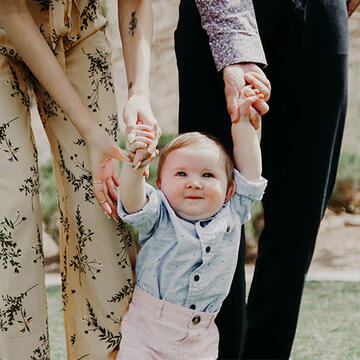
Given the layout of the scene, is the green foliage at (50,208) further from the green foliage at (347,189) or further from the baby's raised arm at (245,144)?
the baby's raised arm at (245,144)

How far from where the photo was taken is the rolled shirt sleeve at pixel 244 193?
187 cm

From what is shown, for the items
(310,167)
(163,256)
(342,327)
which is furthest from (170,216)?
(342,327)

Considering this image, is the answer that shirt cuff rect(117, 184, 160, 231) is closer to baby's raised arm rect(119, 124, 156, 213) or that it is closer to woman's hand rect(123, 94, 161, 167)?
baby's raised arm rect(119, 124, 156, 213)

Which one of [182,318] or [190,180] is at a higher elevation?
[190,180]

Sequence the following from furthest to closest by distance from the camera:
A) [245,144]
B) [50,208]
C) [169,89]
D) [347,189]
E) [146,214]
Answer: [169,89] → [347,189] → [50,208] → [245,144] → [146,214]

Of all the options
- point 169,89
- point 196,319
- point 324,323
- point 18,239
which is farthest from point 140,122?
point 169,89

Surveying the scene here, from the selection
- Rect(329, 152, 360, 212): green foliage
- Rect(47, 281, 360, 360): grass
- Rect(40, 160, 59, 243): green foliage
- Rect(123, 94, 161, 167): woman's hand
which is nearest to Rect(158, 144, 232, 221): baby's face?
Rect(123, 94, 161, 167): woman's hand

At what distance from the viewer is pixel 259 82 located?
180 centimetres

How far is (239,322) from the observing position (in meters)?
2.18

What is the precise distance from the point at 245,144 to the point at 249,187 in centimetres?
11

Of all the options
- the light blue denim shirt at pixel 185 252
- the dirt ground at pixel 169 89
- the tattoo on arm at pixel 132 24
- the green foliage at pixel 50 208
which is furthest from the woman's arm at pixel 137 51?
the dirt ground at pixel 169 89

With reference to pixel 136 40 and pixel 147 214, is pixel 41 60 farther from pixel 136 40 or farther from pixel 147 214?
pixel 147 214

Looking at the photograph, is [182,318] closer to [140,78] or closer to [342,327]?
[140,78]

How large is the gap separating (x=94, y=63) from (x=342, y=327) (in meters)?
1.75
